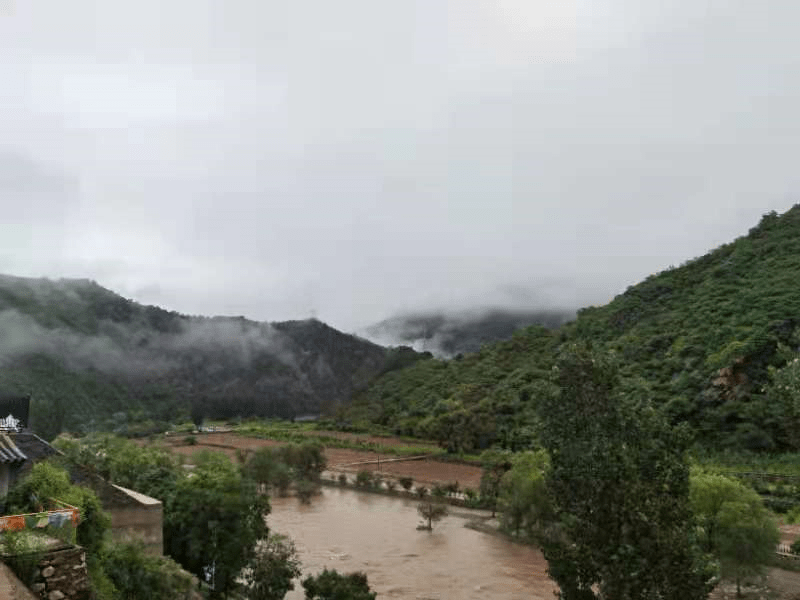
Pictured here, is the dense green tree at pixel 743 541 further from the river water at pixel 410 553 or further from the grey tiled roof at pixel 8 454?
the grey tiled roof at pixel 8 454

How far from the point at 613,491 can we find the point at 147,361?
139 m

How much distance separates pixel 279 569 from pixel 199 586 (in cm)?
334

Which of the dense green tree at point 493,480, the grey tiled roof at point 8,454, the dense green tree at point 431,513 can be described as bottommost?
the dense green tree at point 431,513

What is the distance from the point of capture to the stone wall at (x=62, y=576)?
28.0 ft

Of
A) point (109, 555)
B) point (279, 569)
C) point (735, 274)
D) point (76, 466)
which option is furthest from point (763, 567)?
point (735, 274)

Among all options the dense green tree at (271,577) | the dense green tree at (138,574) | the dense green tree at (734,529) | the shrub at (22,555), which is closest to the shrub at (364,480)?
the dense green tree at (734,529)

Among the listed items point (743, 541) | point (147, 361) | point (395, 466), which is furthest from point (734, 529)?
point (147, 361)

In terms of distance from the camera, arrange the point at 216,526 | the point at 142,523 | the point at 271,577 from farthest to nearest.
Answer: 1. the point at 216,526
2. the point at 142,523
3. the point at 271,577

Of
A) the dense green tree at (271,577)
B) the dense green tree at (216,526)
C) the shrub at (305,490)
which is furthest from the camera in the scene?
the shrub at (305,490)

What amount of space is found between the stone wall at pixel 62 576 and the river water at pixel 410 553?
15075mm

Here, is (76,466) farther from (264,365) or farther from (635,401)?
(264,365)

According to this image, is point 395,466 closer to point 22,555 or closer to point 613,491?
point 613,491

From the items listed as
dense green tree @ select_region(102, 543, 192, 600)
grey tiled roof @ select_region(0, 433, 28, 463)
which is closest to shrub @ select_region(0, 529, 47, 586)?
dense green tree @ select_region(102, 543, 192, 600)

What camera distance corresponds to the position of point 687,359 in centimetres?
5500
